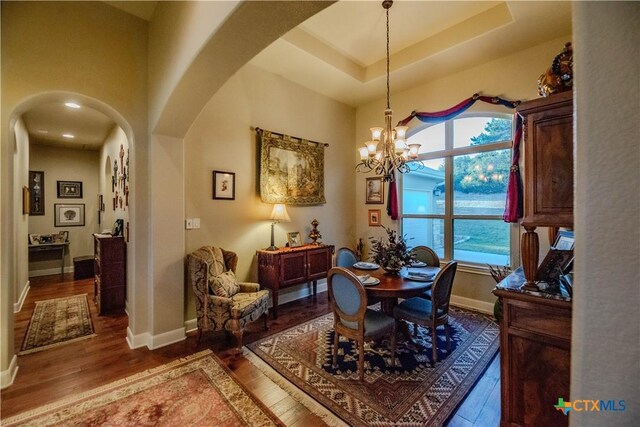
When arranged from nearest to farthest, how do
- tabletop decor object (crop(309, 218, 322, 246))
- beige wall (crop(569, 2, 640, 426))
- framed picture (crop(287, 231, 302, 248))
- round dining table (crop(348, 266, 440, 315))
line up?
beige wall (crop(569, 2, 640, 426)) < round dining table (crop(348, 266, 440, 315)) < framed picture (crop(287, 231, 302, 248)) < tabletop decor object (crop(309, 218, 322, 246))

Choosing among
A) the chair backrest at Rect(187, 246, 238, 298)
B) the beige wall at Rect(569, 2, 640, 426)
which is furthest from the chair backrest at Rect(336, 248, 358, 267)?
the beige wall at Rect(569, 2, 640, 426)

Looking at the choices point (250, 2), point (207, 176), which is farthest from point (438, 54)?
point (207, 176)

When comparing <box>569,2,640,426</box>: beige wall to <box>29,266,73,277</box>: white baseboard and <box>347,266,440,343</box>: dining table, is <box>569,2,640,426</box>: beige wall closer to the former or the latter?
<box>347,266,440,343</box>: dining table

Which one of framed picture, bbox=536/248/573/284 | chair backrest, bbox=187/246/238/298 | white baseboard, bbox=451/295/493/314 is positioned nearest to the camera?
framed picture, bbox=536/248/573/284

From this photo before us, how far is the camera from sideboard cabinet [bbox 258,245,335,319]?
3.66 m

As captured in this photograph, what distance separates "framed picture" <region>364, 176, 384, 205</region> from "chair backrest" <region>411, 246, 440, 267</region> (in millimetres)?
1552

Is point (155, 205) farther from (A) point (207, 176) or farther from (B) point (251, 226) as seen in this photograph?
(B) point (251, 226)

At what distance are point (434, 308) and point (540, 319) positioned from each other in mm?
1090

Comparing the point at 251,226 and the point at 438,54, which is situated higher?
the point at 438,54

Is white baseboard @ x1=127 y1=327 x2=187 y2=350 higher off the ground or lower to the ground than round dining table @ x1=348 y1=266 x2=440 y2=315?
lower

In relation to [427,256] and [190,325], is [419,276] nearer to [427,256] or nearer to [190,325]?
[427,256]

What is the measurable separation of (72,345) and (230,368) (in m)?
1.89

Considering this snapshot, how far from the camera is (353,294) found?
2.26 m

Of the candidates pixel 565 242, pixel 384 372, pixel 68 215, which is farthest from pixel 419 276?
pixel 68 215
